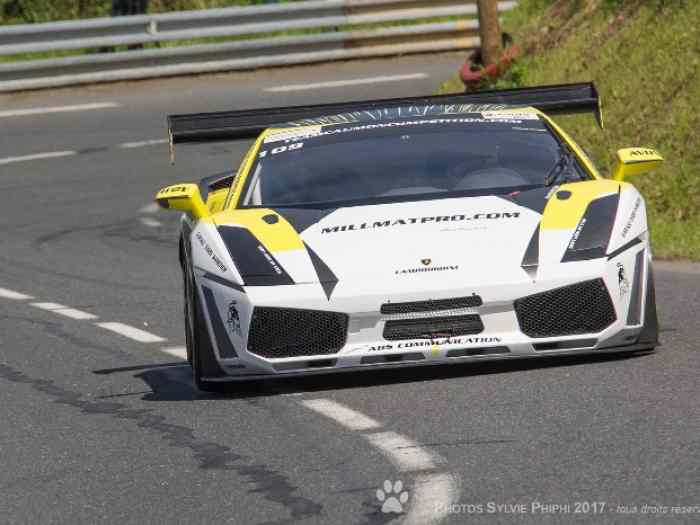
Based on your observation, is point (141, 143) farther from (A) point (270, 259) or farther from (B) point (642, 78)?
(A) point (270, 259)

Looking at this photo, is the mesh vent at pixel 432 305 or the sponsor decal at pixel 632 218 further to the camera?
the sponsor decal at pixel 632 218

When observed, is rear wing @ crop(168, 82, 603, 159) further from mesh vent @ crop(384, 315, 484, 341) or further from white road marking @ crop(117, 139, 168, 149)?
white road marking @ crop(117, 139, 168, 149)

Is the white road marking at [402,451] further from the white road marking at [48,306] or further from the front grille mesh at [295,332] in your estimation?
the white road marking at [48,306]

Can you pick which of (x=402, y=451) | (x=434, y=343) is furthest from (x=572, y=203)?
(x=402, y=451)

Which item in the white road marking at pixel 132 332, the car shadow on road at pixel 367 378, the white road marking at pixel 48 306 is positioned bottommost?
the white road marking at pixel 48 306

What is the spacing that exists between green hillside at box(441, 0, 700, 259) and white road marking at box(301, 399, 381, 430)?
19.1 ft

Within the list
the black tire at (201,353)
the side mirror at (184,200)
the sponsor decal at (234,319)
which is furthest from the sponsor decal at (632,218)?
the side mirror at (184,200)

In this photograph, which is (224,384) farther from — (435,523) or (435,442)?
(435,523)

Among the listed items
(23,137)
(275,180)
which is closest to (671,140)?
(275,180)

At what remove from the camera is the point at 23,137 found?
2341 cm

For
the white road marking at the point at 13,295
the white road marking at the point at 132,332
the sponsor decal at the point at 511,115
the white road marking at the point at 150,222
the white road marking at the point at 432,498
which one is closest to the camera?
the white road marking at the point at 432,498

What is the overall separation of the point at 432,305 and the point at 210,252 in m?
1.12

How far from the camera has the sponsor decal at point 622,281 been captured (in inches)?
327

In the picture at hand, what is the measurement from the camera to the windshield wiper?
930 centimetres
